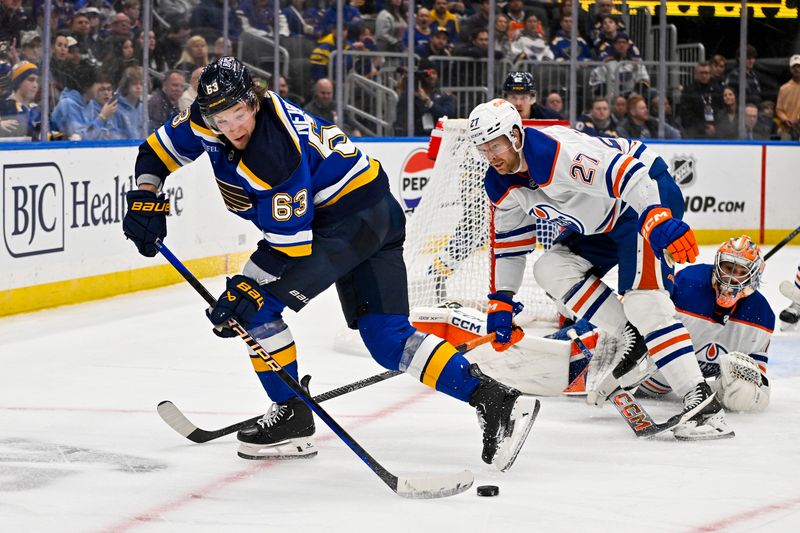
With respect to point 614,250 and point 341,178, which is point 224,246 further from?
point 341,178

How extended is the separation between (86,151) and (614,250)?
3.13m

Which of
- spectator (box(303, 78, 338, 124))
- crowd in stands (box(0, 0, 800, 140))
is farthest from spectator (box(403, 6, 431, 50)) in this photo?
spectator (box(303, 78, 338, 124))

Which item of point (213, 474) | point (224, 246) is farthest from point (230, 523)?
point (224, 246)

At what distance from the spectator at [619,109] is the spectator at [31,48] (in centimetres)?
448

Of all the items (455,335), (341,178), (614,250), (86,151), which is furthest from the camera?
(86,151)

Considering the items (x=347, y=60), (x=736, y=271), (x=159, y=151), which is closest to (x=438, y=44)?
(x=347, y=60)

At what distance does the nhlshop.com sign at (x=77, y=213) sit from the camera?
5.60 m

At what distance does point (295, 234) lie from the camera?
115 inches

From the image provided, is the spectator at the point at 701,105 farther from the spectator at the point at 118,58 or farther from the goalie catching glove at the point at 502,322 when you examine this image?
the goalie catching glove at the point at 502,322

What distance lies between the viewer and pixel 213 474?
3.11m

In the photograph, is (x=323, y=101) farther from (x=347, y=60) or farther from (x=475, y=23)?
(x=475, y=23)

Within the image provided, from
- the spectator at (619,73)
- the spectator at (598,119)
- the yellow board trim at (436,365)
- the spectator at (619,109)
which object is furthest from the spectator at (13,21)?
the spectator at (619,109)

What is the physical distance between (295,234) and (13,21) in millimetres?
3593

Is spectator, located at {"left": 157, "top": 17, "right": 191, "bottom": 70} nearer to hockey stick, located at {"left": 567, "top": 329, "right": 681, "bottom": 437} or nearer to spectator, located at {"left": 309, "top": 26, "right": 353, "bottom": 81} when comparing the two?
spectator, located at {"left": 309, "top": 26, "right": 353, "bottom": 81}
